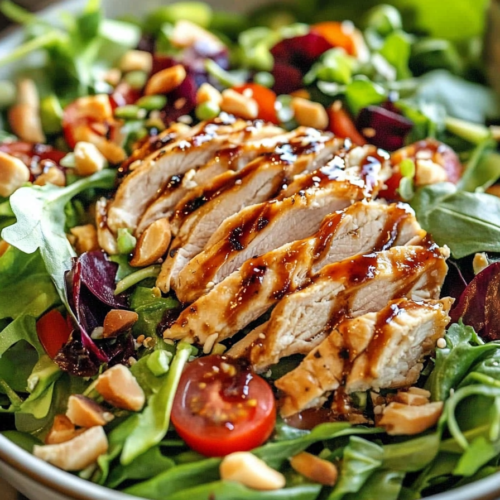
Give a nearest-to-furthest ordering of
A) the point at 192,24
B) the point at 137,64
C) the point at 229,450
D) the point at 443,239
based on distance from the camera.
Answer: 1. the point at 229,450
2. the point at 443,239
3. the point at 137,64
4. the point at 192,24

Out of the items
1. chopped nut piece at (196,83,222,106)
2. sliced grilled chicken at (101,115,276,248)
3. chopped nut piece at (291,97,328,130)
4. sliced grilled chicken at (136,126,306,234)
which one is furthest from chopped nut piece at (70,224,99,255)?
chopped nut piece at (291,97,328,130)

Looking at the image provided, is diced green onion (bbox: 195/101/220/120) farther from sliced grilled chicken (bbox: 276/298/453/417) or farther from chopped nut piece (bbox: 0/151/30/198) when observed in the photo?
sliced grilled chicken (bbox: 276/298/453/417)

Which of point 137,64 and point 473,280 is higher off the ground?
point 137,64

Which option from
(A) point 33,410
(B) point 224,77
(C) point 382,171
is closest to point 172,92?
(B) point 224,77

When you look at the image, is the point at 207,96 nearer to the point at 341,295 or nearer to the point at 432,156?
the point at 432,156

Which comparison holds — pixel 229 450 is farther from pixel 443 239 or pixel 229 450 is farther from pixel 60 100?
pixel 60 100

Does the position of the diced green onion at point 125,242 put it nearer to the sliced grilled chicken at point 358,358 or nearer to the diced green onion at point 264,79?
the sliced grilled chicken at point 358,358

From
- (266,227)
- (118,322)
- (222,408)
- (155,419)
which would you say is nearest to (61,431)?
(155,419)
